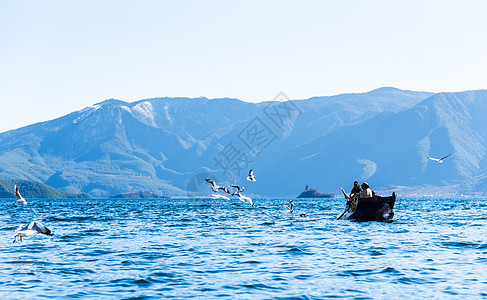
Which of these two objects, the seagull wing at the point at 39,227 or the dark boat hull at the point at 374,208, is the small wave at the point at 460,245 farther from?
the seagull wing at the point at 39,227

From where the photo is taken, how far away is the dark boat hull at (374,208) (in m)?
48.8

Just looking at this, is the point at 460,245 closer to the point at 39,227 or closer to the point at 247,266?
→ the point at 247,266

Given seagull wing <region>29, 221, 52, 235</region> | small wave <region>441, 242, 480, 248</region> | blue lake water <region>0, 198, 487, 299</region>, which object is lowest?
small wave <region>441, 242, 480, 248</region>

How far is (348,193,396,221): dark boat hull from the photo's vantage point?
4875 cm

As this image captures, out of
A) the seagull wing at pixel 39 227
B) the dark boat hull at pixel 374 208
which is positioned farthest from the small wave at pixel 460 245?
the seagull wing at pixel 39 227

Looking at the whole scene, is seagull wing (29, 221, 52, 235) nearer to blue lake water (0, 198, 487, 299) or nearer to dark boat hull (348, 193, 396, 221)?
blue lake water (0, 198, 487, 299)

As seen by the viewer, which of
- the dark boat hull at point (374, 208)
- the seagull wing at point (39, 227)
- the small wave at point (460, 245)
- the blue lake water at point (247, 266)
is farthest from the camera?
the dark boat hull at point (374, 208)

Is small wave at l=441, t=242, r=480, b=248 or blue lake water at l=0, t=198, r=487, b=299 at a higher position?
blue lake water at l=0, t=198, r=487, b=299

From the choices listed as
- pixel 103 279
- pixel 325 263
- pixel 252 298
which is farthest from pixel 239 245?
pixel 252 298

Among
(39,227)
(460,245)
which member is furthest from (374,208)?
(39,227)

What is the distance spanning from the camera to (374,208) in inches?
1922

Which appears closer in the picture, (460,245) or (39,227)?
(39,227)

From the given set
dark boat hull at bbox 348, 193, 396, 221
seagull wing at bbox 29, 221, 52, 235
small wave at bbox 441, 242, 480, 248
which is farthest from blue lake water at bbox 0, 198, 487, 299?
dark boat hull at bbox 348, 193, 396, 221

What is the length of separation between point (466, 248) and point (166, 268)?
16.2m
